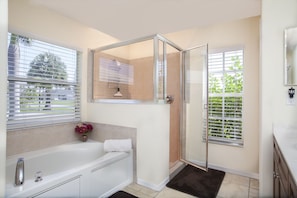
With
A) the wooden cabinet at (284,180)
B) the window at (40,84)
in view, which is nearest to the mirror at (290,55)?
the wooden cabinet at (284,180)

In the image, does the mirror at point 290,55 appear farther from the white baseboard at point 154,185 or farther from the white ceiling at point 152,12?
the white baseboard at point 154,185

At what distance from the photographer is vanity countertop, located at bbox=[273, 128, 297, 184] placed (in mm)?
873

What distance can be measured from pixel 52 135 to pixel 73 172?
110 cm

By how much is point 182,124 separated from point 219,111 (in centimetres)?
70

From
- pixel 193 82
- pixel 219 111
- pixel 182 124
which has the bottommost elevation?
pixel 182 124

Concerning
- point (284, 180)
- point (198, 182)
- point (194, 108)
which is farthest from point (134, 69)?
point (284, 180)

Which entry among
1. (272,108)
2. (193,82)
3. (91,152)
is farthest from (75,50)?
(272,108)

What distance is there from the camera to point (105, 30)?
2883mm

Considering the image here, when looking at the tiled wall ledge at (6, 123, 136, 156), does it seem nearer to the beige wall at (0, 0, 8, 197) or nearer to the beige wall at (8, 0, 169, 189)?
the beige wall at (8, 0, 169, 189)

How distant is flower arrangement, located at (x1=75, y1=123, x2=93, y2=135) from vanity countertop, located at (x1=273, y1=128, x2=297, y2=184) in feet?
8.50

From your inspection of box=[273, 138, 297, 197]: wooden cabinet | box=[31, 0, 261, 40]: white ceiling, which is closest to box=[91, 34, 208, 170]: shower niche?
box=[31, 0, 261, 40]: white ceiling

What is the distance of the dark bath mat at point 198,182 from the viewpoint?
2192 millimetres

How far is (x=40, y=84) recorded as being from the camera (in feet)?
7.99

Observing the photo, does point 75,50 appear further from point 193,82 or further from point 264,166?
point 264,166
